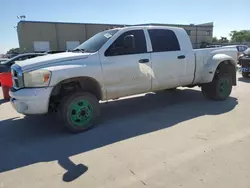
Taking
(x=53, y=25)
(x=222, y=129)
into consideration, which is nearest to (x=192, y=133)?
(x=222, y=129)

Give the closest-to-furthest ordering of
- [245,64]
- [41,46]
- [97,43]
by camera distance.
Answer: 1. [97,43]
2. [245,64]
3. [41,46]

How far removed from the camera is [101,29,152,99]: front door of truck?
4.71 meters

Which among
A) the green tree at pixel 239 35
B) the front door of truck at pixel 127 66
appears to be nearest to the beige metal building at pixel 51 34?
the front door of truck at pixel 127 66

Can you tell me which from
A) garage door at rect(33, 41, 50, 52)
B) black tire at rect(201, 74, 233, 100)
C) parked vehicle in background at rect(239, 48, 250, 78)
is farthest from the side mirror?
garage door at rect(33, 41, 50, 52)

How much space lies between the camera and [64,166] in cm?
322

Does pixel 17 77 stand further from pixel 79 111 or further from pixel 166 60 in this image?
pixel 166 60

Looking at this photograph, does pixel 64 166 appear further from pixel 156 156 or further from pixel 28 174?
pixel 156 156

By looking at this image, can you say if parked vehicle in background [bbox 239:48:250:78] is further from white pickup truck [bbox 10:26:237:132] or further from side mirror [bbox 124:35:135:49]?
side mirror [bbox 124:35:135:49]

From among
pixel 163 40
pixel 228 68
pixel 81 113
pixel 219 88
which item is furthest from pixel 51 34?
pixel 81 113

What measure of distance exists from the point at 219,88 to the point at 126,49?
3.32 meters

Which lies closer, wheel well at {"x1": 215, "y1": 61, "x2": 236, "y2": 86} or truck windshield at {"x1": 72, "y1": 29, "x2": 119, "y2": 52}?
truck windshield at {"x1": 72, "y1": 29, "x2": 119, "y2": 52}

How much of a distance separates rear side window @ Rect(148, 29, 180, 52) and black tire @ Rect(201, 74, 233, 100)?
5.69ft

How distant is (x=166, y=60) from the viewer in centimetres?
546

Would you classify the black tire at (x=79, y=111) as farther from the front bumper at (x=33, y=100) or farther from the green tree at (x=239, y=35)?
the green tree at (x=239, y=35)
